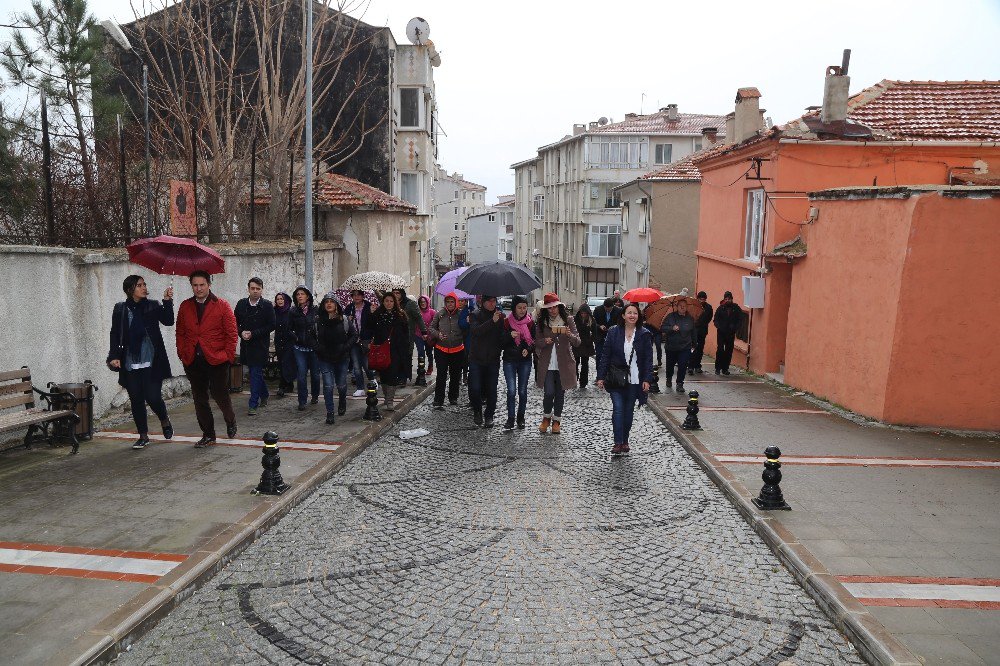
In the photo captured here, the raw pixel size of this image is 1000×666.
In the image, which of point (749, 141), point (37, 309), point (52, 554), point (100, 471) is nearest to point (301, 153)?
point (749, 141)

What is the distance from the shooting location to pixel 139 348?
902cm

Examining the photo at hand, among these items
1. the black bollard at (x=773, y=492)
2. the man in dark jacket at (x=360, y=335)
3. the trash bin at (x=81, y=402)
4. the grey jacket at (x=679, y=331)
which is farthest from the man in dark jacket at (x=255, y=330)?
the black bollard at (x=773, y=492)

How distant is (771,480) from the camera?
7590 mm

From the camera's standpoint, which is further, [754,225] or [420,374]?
[754,225]

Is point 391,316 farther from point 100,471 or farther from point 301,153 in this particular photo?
point 301,153

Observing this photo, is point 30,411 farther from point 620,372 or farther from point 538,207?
point 538,207

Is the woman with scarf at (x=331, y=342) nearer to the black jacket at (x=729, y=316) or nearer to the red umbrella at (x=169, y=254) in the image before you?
the red umbrella at (x=169, y=254)

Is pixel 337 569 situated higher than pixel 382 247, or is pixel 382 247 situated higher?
pixel 382 247

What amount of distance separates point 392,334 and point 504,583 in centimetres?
622

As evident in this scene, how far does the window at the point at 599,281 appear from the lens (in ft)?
169

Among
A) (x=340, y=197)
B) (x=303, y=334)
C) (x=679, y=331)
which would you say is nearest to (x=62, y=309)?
(x=303, y=334)

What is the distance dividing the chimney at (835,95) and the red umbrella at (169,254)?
1291 cm

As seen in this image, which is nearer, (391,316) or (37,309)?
(37,309)

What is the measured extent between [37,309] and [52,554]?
153 inches
